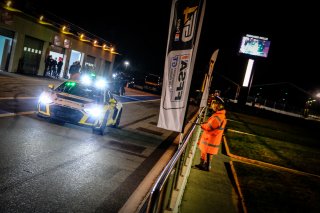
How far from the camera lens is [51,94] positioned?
9.88m

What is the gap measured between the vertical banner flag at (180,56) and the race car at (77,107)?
4058 millimetres

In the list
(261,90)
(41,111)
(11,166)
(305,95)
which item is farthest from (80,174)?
(261,90)

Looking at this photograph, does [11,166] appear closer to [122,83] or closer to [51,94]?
[51,94]

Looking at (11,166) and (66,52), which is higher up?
(66,52)

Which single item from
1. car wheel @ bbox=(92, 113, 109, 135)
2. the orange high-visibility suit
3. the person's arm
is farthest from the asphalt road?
the person's arm

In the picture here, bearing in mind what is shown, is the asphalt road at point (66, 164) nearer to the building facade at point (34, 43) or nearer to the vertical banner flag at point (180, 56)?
the vertical banner flag at point (180, 56)

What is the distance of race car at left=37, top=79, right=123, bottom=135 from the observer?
9492 millimetres

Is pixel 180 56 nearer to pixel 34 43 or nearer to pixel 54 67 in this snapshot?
pixel 34 43

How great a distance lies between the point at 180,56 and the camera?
18.8 ft

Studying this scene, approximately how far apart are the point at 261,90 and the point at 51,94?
82900mm

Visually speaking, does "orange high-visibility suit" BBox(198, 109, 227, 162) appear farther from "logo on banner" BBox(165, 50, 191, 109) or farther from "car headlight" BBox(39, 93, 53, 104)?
"car headlight" BBox(39, 93, 53, 104)

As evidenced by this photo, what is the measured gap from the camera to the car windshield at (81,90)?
34.6 feet

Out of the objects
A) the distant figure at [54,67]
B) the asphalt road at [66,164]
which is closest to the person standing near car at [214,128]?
the asphalt road at [66,164]

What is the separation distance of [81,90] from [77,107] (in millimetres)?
1509
